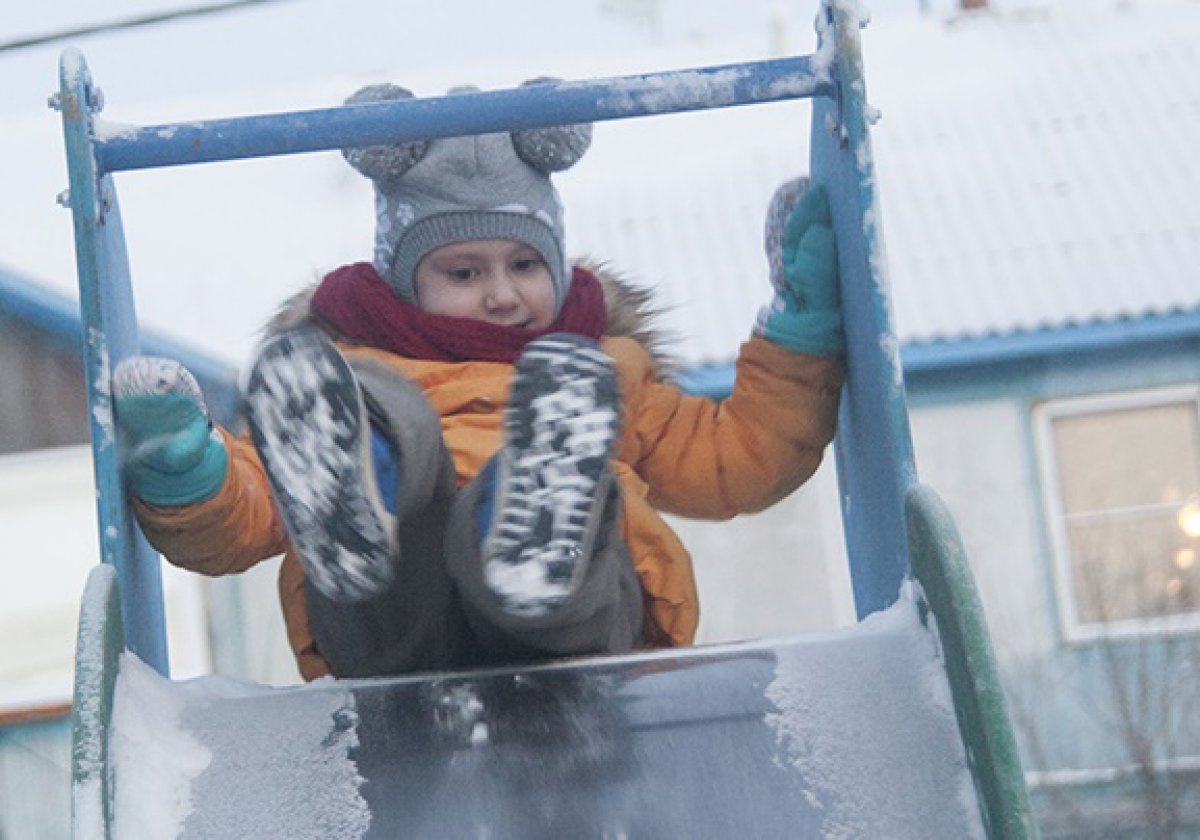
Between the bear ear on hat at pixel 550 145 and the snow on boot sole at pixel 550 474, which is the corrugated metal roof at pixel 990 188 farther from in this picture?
the snow on boot sole at pixel 550 474

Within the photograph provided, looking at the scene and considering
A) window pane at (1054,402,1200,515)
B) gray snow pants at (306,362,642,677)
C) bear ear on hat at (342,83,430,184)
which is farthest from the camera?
window pane at (1054,402,1200,515)

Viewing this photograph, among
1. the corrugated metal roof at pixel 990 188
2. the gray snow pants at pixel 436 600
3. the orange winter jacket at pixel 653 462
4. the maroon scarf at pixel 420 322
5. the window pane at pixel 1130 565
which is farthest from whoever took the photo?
the corrugated metal roof at pixel 990 188

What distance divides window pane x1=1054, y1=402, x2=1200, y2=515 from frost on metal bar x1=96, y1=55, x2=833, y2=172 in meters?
6.49

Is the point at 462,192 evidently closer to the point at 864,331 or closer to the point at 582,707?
the point at 864,331

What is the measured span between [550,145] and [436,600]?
2.52 feet

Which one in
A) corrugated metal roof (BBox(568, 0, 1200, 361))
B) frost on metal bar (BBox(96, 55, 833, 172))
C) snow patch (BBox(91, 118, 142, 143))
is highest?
corrugated metal roof (BBox(568, 0, 1200, 361))

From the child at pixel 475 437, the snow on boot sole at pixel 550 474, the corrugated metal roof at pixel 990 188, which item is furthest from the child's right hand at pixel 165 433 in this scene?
the corrugated metal roof at pixel 990 188

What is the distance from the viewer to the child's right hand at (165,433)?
6.34ft

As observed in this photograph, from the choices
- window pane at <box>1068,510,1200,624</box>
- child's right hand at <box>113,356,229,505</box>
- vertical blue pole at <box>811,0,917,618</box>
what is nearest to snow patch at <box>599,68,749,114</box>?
vertical blue pole at <box>811,0,917,618</box>

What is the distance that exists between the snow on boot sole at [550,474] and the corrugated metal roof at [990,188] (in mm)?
5576

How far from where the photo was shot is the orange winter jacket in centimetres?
212

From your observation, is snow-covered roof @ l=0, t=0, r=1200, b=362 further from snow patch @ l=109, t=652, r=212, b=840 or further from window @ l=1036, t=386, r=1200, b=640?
snow patch @ l=109, t=652, r=212, b=840

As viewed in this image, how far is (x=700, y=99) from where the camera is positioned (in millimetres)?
2051

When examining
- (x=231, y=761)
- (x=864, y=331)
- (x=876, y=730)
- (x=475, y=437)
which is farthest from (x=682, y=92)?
(x=231, y=761)
